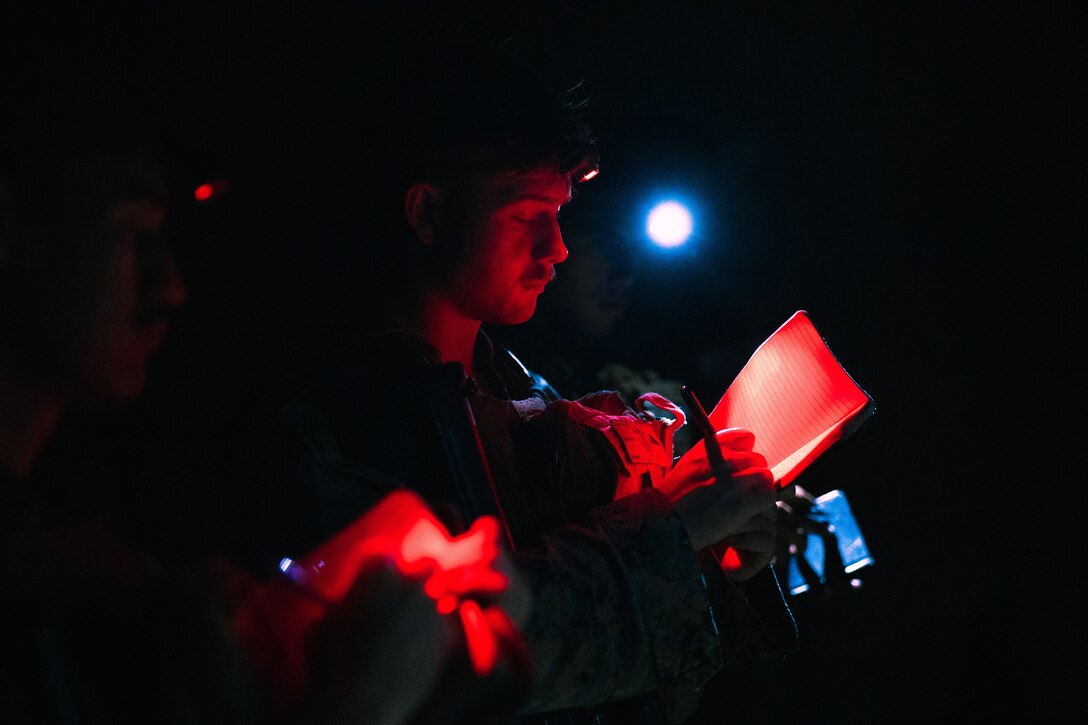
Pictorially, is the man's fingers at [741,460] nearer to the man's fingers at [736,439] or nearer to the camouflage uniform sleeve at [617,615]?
the man's fingers at [736,439]

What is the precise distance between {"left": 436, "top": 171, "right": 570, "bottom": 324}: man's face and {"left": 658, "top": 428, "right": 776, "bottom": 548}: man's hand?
1.72ft

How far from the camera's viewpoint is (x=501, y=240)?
1636mm

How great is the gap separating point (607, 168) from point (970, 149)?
1927 mm

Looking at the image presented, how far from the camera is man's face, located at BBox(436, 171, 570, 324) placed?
1638 millimetres

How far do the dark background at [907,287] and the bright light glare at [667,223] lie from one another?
17cm

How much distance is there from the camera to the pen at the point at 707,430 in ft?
4.63

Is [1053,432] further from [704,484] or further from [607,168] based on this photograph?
[704,484]

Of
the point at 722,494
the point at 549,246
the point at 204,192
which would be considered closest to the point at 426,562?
the point at 722,494

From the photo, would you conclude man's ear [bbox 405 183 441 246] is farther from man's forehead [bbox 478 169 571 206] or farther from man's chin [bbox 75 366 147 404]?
man's chin [bbox 75 366 147 404]

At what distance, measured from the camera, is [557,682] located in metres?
1.24

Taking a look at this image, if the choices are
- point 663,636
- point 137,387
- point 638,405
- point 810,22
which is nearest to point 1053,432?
point 810,22

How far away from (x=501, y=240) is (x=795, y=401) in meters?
0.71

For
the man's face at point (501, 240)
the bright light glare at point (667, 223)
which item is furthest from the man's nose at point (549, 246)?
the bright light glare at point (667, 223)

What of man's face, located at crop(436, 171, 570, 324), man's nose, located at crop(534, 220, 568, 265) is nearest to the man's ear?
man's face, located at crop(436, 171, 570, 324)
